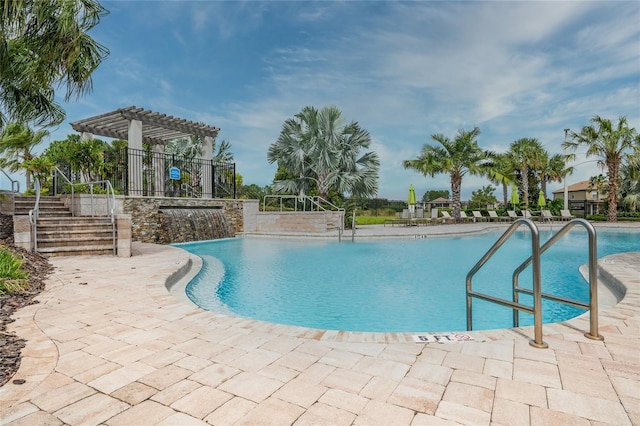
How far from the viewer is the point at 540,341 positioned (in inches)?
108

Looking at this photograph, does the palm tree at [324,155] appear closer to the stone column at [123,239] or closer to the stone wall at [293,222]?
the stone wall at [293,222]

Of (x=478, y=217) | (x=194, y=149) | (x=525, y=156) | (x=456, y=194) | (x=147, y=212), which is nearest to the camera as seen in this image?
(x=147, y=212)

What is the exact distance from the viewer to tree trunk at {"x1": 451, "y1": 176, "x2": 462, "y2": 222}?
22078 mm

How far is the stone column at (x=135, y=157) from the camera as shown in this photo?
13.4 m

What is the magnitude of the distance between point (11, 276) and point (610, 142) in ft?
88.0

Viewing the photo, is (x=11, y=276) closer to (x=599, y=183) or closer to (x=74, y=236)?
(x=74, y=236)

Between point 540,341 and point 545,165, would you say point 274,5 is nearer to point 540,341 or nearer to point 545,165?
point 540,341

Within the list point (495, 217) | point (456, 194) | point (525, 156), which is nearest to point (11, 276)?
point (456, 194)

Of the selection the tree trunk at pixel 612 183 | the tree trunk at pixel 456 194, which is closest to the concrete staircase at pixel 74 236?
the tree trunk at pixel 456 194

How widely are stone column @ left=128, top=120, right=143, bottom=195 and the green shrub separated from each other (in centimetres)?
907

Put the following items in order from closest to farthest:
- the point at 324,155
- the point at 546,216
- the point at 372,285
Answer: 1. the point at 372,285
2. the point at 324,155
3. the point at 546,216

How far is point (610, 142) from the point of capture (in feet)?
66.1

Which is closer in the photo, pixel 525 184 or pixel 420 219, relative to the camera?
pixel 420 219

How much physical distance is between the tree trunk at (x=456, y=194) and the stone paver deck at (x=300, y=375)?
19.5 m
